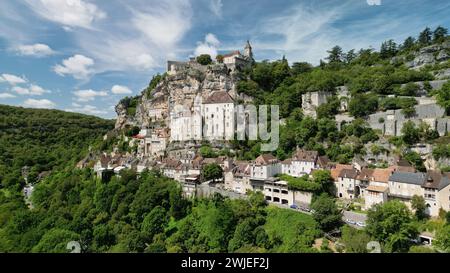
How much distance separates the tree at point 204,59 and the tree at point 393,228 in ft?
112

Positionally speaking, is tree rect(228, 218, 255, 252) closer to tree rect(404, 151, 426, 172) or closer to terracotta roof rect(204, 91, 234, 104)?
tree rect(404, 151, 426, 172)

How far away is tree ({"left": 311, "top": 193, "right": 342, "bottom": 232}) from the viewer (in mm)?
16516

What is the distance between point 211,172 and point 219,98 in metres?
12.4

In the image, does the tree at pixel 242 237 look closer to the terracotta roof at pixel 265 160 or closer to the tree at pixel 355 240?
the tree at pixel 355 240

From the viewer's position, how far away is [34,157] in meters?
47.4

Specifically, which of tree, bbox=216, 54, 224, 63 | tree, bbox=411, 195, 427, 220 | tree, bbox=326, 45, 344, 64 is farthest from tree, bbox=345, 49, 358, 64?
tree, bbox=411, 195, 427, 220

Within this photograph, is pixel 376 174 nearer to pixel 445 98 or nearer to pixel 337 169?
pixel 337 169

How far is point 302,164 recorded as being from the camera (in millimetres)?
23000

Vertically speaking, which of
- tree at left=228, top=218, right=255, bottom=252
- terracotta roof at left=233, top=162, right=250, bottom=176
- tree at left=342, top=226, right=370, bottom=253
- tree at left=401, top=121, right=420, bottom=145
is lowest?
tree at left=228, top=218, right=255, bottom=252

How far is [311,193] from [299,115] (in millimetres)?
12781

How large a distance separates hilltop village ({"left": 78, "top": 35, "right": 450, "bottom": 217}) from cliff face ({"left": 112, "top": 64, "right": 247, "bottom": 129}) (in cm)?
15

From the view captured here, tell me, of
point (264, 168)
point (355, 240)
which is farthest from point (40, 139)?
point (355, 240)

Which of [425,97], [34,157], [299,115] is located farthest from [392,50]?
[34,157]
